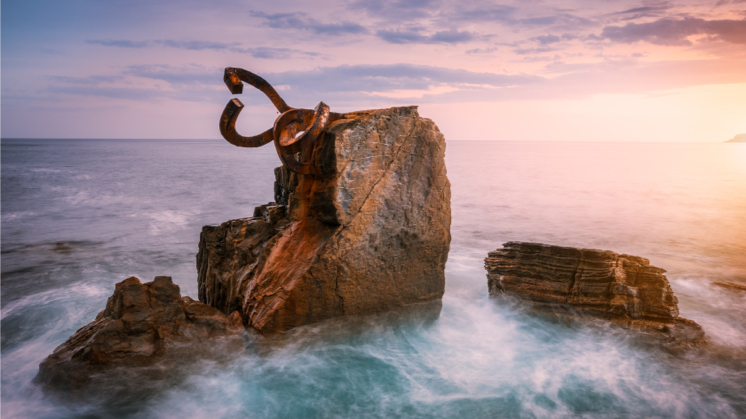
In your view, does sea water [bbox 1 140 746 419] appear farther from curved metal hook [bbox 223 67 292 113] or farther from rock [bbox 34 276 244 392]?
curved metal hook [bbox 223 67 292 113]

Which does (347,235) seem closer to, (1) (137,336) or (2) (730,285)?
(1) (137,336)

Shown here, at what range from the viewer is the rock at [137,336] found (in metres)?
3.79

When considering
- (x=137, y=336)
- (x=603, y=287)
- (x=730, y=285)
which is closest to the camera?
(x=137, y=336)

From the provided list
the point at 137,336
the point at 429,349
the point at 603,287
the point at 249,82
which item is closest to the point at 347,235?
the point at 429,349

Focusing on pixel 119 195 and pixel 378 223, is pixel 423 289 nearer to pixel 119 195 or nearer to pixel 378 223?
pixel 378 223

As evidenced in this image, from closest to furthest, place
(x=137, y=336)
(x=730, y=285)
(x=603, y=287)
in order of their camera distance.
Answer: (x=137, y=336) → (x=603, y=287) → (x=730, y=285)

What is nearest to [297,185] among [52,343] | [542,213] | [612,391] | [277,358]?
[277,358]

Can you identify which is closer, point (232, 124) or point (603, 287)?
point (232, 124)

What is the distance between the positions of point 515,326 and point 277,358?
2685mm

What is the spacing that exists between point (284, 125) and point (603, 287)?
3977 millimetres

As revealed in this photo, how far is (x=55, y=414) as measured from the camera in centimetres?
350

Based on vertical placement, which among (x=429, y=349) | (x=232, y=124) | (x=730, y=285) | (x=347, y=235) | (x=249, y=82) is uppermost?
(x=249, y=82)

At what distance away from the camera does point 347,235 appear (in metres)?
4.55

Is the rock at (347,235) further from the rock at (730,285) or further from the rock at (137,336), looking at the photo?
the rock at (730,285)
